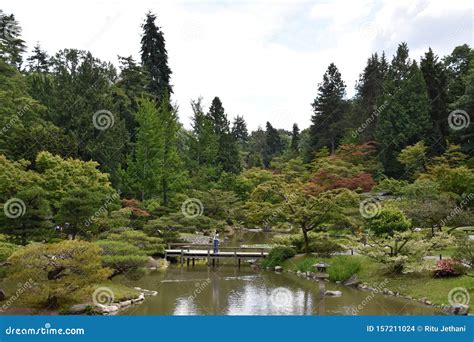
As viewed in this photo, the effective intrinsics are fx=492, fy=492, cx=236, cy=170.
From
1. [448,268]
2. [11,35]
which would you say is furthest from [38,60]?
[448,268]

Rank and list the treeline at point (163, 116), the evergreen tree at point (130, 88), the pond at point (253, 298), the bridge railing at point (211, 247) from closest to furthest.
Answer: the pond at point (253, 298) → the bridge railing at point (211, 247) → the treeline at point (163, 116) → the evergreen tree at point (130, 88)

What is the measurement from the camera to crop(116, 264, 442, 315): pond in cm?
1498

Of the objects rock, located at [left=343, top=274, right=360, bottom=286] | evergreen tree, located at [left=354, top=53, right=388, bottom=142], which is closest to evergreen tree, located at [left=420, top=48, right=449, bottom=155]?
evergreen tree, located at [left=354, top=53, right=388, bottom=142]

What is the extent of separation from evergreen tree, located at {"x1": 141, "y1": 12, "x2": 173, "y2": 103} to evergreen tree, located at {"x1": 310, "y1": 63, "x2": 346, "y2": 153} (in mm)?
16677

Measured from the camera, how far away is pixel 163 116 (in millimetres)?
36406

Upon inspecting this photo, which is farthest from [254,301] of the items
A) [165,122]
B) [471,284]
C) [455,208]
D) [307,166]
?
[307,166]

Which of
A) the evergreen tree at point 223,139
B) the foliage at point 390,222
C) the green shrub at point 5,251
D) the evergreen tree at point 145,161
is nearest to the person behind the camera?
the green shrub at point 5,251

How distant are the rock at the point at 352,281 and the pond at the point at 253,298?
39 centimetres

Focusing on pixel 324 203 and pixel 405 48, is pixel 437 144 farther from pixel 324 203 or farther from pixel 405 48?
pixel 324 203

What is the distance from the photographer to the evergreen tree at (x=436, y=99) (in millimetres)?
39938

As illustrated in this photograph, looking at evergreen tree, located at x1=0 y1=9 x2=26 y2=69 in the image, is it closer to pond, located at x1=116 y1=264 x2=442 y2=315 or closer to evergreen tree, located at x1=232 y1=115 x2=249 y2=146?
pond, located at x1=116 y1=264 x2=442 y2=315

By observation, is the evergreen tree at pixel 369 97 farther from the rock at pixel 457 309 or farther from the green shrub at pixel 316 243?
the rock at pixel 457 309

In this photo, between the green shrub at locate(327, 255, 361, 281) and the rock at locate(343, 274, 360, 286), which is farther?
the green shrub at locate(327, 255, 361, 281)

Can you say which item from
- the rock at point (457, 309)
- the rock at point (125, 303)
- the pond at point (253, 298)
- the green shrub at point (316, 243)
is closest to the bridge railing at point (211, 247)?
the green shrub at point (316, 243)
